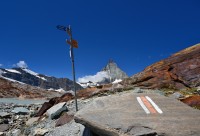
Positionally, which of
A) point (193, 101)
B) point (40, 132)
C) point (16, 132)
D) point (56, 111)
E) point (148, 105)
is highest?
point (56, 111)

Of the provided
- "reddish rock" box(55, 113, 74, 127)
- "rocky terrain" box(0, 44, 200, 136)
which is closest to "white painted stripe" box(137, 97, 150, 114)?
"rocky terrain" box(0, 44, 200, 136)

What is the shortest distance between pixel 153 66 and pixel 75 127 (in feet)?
76.2

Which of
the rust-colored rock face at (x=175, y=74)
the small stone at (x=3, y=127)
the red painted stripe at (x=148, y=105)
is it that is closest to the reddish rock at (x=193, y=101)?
the red painted stripe at (x=148, y=105)

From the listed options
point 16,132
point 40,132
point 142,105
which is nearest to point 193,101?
point 142,105

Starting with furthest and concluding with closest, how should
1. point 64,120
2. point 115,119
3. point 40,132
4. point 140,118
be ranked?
point 64,120, point 40,132, point 115,119, point 140,118

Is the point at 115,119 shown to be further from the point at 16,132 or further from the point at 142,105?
the point at 16,132

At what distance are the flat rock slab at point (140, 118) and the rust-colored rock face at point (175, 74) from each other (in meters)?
15.5

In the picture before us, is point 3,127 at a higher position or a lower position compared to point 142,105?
lower

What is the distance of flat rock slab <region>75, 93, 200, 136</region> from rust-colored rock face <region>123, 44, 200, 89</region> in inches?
610

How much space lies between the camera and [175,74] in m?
31.2

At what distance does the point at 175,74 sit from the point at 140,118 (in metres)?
21.4

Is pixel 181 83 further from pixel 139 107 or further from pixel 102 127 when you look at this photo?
pixel 102 127

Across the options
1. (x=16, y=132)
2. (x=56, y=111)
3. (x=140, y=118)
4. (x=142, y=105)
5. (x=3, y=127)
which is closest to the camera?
(x=140, y=118)

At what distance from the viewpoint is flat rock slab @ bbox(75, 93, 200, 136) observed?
9859 millimetres
